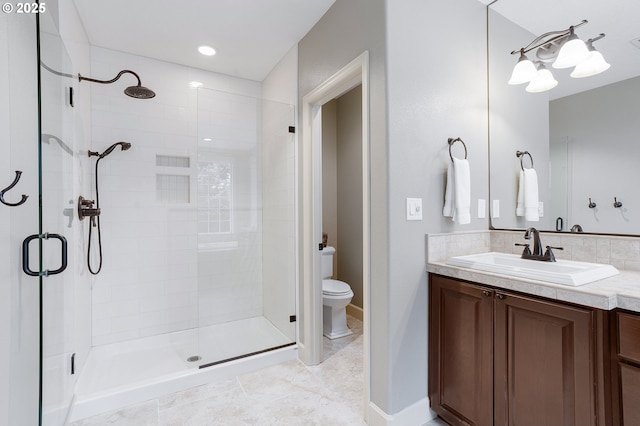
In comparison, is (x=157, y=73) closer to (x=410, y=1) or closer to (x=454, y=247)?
(x=410, y=1)

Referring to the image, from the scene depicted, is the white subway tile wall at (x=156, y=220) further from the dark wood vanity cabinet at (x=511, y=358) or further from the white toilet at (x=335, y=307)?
the dark wood vanity cabinet at (x=511, y=358)

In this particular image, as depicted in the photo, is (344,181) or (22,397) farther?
(344,181)

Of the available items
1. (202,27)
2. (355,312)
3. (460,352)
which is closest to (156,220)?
(202,27)

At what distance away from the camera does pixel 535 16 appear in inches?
71.2

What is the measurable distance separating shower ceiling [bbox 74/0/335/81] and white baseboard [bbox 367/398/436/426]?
2608 mm

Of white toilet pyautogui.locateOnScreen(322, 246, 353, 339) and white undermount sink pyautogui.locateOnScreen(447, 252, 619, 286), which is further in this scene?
white toilet pyautogui.locateOnScreen(322, 246, 353, 339)

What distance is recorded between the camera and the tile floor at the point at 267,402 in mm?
1753

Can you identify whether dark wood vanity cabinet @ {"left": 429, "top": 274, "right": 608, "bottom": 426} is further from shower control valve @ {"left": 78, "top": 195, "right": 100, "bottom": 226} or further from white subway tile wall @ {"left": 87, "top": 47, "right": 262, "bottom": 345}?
shower control valve @ {"left": 78, "top": 195, "right": 100, "bottom": 226}

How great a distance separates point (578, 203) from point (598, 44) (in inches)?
33.1

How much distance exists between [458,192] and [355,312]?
218 cm

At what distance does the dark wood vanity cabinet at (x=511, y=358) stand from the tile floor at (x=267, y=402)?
15.7 inches

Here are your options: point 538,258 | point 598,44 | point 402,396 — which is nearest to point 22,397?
point 402,396

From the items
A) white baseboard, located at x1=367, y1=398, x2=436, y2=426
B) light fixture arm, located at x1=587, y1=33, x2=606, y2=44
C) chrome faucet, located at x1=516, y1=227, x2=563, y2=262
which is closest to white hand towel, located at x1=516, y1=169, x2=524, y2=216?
chrome faucet, located at x1=516, y1=227, x2=563, y2=262

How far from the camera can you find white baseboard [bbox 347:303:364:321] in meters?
3.38
